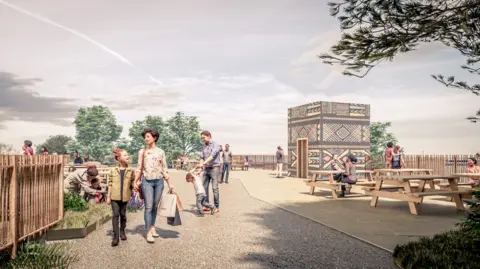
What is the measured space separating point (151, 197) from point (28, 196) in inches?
74.0

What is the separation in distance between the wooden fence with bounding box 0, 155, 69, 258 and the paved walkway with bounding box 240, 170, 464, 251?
5279 millimetres

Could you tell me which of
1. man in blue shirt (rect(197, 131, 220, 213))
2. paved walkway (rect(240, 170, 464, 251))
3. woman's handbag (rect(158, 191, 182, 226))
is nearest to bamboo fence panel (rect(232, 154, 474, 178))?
paved walkway (rect(240, 170, 464, 251))

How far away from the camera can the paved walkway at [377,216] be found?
635cm

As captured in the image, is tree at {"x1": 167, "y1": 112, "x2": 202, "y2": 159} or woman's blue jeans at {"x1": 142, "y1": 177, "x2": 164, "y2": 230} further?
tree at {"x1": 167, "y1": 112, "x2": 202, "y2": 159}

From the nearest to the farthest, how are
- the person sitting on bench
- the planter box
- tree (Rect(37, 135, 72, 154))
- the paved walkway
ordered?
the planter box → the paved walkway → the person sitting on bench → tree (Rect(37, 135, 72, 154))

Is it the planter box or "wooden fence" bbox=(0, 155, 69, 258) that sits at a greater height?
"wooden fence" bbox=(0, 155, 69, 258)

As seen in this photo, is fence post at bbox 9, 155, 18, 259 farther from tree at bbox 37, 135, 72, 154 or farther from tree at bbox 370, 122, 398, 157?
tree at bbox 37, 135, 72, 154

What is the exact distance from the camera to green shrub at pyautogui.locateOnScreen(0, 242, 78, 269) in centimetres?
444

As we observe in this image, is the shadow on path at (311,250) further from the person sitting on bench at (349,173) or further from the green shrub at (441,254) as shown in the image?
the person sitting on bench at (349,173)

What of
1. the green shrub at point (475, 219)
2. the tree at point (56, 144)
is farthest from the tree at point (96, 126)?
the green shrub at point (475, 219)

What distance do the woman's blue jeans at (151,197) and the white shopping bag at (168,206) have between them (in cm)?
9

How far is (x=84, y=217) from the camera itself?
7035 mm

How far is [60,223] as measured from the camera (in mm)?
6625

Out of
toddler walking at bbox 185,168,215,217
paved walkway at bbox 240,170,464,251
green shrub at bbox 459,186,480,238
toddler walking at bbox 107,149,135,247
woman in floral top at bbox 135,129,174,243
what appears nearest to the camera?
green shrub at bbox 459,186,480,238
